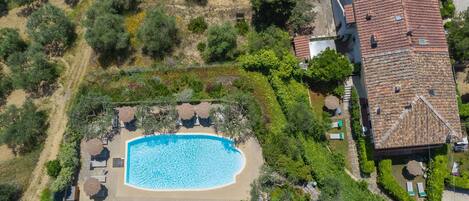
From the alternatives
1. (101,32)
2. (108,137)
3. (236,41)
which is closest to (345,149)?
(236,41)

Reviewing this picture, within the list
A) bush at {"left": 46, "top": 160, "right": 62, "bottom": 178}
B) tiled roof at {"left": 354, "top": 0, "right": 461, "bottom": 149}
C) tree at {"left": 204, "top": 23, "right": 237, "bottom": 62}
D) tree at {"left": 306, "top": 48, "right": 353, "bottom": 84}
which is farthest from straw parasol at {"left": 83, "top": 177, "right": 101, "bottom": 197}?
tiled roof at {"left": 354, "top": 0, "right": 461, "bottom": 149}

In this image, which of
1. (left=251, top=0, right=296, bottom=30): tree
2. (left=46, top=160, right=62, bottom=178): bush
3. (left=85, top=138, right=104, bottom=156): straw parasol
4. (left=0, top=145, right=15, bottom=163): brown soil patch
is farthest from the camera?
(left=251, top=0, right=296, bottom=30): tree

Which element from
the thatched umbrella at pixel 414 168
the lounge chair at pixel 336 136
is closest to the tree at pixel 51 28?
the lounge chair at pixel 336 136

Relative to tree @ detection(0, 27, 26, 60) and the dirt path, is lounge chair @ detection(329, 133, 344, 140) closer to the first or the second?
the dirt path

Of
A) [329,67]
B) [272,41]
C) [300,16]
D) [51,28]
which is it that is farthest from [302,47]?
[51,28]

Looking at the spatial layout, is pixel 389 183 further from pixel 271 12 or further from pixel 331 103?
pixel 271 12

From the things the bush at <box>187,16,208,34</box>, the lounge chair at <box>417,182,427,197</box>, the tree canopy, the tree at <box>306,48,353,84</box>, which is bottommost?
the lounge chair at <box>417,182,427,197</box>

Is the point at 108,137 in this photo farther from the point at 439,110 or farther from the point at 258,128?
the point at 439,110
